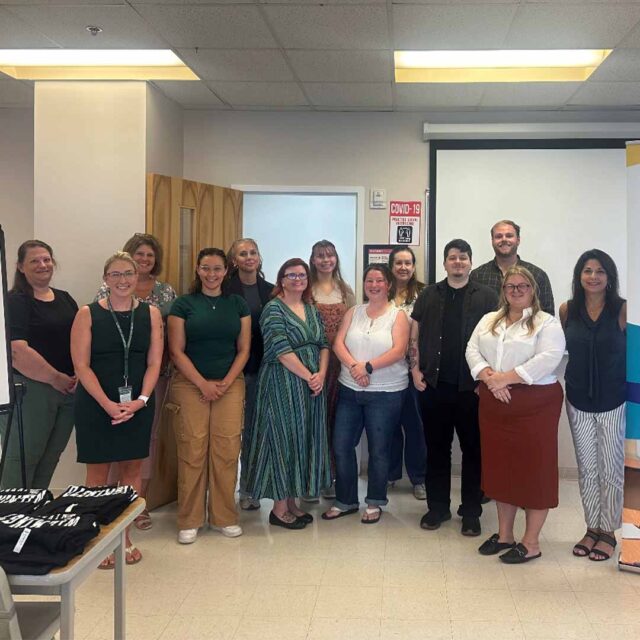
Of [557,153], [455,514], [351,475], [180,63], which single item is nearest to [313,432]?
[351,475]

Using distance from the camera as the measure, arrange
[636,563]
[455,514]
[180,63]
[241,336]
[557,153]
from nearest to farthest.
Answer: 1. [636,563]
2. [241,336]
3. [455,514]
4. [180,63]
5. [557,153]

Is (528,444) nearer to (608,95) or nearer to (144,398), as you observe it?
(144,398)

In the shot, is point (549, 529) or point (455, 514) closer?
point (549, 529)

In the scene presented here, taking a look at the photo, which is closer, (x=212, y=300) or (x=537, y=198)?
(x=212, y=300)

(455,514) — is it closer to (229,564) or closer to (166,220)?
(229,564)

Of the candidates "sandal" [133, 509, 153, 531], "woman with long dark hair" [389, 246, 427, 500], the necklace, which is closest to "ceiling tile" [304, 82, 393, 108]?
"woman with long dark hair" [389, 246, 427, 500]

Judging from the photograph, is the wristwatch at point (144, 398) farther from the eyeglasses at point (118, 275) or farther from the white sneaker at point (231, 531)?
the white sneaker at point (231, 531)

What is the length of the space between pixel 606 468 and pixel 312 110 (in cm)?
313

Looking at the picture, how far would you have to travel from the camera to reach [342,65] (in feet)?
12.6

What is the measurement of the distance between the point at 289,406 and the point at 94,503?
1.81m

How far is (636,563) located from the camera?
3.08 meters

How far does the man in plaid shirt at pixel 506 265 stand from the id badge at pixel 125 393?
6.97 ft

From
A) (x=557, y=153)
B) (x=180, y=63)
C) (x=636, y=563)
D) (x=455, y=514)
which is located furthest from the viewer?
(x=557, y=153)

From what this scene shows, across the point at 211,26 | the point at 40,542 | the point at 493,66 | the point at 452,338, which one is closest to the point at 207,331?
Answer: the point at 452,338
